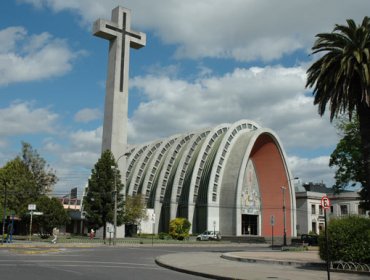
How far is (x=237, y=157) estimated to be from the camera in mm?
82500

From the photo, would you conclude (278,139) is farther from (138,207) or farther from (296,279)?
(296,279)

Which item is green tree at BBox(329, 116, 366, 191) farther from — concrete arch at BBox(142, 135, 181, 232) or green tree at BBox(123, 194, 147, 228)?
concrete arch at BBox(142, 135, 181, 232)

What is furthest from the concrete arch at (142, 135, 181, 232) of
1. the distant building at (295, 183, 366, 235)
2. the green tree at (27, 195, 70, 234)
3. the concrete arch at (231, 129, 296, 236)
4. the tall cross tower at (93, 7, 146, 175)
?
the distant building at (295, 183, 366, 235)

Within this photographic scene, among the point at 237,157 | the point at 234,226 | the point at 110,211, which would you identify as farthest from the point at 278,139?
the point at 110,211

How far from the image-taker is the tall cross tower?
61.7m

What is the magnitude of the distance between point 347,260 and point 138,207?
5596 cm

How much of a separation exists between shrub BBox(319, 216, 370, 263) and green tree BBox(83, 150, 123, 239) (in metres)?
36.9

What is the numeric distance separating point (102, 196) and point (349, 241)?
1544 inches

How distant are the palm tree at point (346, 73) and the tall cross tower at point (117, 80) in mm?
38841

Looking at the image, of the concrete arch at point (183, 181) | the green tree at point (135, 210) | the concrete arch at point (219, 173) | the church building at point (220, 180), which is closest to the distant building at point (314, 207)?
the church building at point (220, 180)

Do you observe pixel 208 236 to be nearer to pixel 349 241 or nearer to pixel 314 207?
pixel 314 207

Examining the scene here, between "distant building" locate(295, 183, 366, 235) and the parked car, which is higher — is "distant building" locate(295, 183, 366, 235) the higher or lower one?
the higher one

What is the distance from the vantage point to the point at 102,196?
5531 centimetres

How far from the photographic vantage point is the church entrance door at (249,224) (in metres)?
87.7
